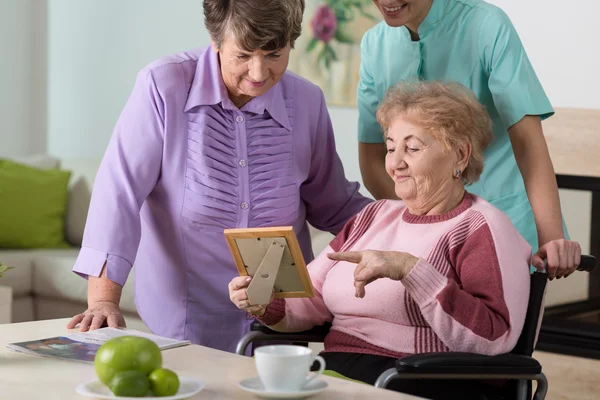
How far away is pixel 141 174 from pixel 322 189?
515 mm

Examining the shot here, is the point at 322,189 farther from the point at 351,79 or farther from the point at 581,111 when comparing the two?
the point at 351,79

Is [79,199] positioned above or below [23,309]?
above

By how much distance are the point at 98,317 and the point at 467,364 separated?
774 mm

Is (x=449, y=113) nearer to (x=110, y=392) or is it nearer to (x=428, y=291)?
(x=428, y=291)

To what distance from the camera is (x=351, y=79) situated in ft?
14.8

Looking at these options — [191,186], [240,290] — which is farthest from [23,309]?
[240,290]

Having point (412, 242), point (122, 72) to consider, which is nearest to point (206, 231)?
point (412, 242)

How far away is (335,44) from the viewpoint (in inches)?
178

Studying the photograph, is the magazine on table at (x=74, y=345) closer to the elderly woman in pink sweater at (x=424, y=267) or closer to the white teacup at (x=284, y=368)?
the elderly woman in pink sweater at (x=424, y=267)

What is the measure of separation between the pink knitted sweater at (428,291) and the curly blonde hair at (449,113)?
0.12 m

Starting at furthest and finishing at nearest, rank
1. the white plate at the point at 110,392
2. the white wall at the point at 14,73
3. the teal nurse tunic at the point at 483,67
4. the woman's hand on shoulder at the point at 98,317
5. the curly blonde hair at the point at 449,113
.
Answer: the white wall at the point at 14,73 → the teal nurse tunic at the point at 483,67 → the curly blonde hair at the point at 449,113 → the woman's hand on shoulder at the point at 98,317 → the white plate at the point at 110,392

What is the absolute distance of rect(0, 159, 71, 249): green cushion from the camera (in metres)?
4.66

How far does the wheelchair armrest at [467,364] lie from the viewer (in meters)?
1.64

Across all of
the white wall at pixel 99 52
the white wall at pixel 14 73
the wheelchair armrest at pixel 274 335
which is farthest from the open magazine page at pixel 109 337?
the white wall at pixel 14 73
